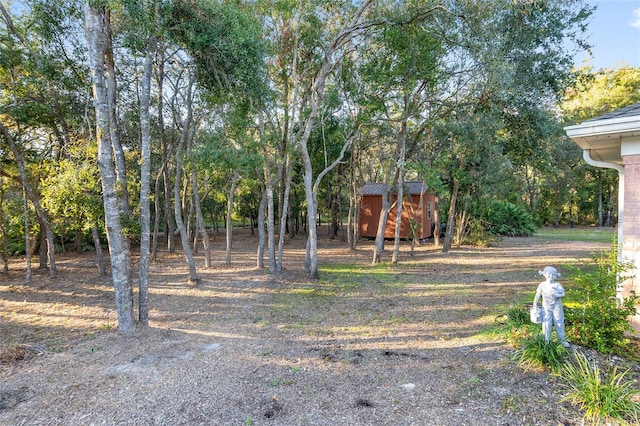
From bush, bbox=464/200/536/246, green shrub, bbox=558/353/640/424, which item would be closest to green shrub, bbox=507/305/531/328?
green shrub, bbox=558/353/640/424

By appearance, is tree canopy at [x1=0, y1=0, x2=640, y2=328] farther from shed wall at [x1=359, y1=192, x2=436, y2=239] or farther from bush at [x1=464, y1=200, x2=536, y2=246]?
bush at [x1=464, y1=200, x2=536, y2=246]

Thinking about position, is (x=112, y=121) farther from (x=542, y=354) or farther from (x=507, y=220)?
(x=507, y=220)

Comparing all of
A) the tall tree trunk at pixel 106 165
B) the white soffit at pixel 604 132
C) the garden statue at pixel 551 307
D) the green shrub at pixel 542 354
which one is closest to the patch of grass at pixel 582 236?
the white soffit at pixel 604 132

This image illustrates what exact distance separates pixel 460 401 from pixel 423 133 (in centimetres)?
1098

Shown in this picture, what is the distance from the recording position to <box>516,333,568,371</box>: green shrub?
11.8ft

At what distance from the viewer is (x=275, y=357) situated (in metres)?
4.50

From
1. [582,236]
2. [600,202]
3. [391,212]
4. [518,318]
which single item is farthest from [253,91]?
[600,202]

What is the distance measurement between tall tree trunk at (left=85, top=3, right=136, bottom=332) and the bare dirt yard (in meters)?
0.63

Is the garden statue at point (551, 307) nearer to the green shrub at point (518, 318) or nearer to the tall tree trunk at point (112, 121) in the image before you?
the green shrub at point (518, 318)

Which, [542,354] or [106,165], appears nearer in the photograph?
[542,354]

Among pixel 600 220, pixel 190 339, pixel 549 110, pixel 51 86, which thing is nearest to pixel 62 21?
pixel 51 86

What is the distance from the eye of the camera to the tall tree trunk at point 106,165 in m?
4.72

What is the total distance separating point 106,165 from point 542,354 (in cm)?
627

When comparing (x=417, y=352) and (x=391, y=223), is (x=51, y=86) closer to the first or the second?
(x=417, y=352)
